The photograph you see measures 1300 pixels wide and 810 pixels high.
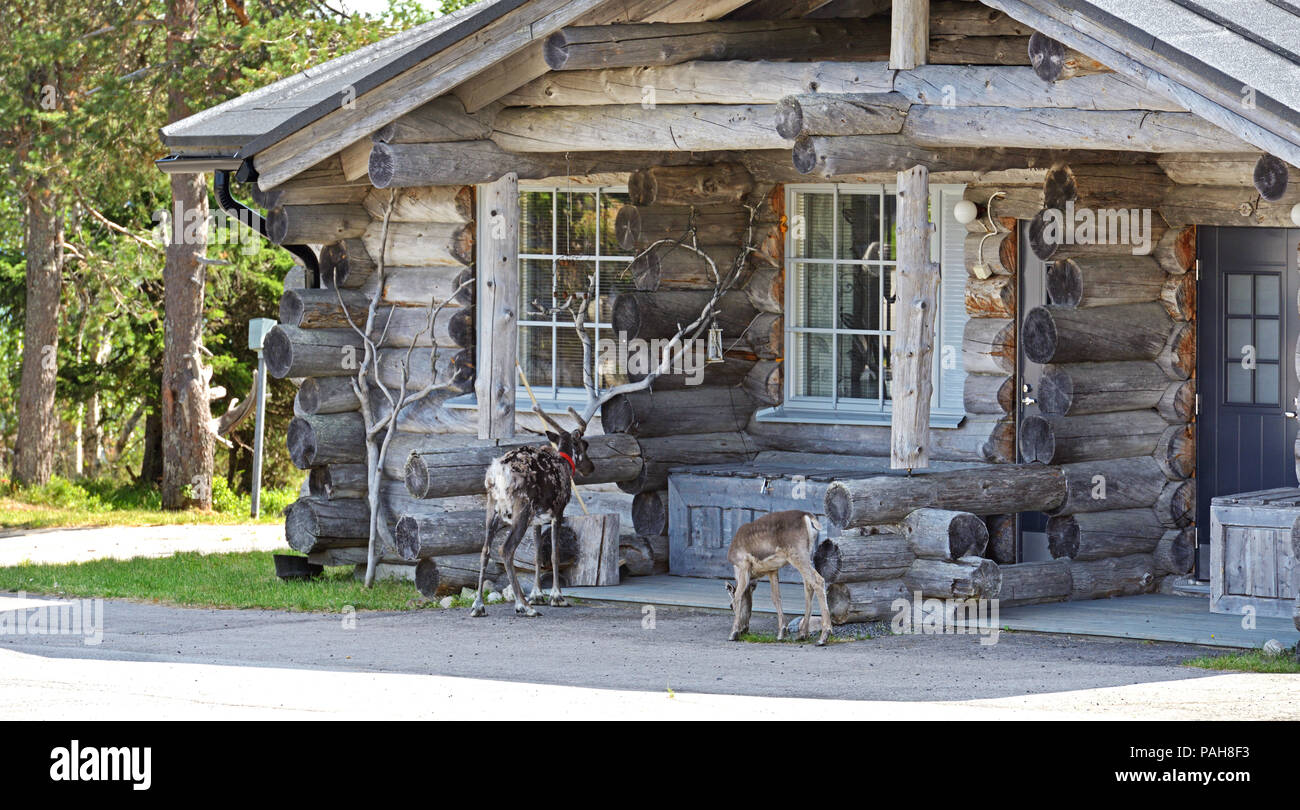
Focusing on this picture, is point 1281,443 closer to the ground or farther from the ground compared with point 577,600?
farther from the ground

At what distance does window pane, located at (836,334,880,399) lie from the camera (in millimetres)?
14305

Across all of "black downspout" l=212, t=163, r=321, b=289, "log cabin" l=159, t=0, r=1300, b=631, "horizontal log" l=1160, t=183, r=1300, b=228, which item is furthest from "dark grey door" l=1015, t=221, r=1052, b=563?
"black downspout" l=212, t=163, r=321, b=289

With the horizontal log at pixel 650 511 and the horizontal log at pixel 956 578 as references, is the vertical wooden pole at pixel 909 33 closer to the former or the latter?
the horizontal log at pixel 956 578

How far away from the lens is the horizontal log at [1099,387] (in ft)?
42.0

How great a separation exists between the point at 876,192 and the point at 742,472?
250 centimetres

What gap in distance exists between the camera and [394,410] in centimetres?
1416

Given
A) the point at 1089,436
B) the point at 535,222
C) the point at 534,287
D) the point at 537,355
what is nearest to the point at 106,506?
the point at 537,355

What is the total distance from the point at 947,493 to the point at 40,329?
1492cm

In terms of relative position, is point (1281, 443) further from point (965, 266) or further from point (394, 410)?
point (394, 410)

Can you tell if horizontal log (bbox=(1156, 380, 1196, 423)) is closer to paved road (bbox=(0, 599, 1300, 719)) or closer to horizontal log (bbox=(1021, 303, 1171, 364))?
horizontal log (bbox=(1021, 303, 1171, 364))

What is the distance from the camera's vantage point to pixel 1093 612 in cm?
1223

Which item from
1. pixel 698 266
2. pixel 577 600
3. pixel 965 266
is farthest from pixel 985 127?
pixel 577 600

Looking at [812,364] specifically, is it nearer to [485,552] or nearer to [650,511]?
[650,511]

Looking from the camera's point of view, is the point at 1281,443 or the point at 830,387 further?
the point at 830,387
